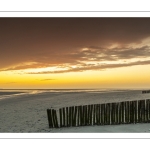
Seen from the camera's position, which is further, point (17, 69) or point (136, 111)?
point (17, 69)

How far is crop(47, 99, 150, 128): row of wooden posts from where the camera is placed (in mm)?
9062

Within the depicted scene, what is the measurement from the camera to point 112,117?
9102 mm

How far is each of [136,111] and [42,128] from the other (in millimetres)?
3545

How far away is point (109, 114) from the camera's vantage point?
9125mm

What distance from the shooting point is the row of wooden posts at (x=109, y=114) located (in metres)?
9.06
